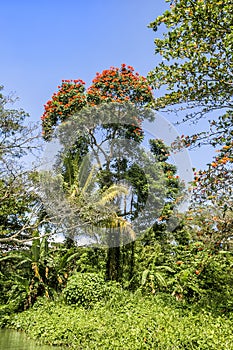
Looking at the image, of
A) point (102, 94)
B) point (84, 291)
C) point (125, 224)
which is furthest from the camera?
point (102, 94)

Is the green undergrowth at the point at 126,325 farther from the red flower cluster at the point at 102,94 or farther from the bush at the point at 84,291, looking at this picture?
the red flower cluster at the point at 102,94

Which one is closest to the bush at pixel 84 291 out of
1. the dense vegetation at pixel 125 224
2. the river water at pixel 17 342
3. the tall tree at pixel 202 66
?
the dense vegetation at pixel 125 224

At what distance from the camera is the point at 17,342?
5.76m

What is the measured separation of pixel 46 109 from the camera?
40.4ft

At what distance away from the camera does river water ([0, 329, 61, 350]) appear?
5277mm

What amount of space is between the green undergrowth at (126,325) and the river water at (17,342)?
0.17 meters

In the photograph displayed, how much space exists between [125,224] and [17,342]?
454 centimetres

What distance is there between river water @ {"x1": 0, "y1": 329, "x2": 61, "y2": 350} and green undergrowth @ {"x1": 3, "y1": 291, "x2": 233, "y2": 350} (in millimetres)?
174

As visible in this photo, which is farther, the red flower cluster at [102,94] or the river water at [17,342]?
the red flower cluster at [102,94]

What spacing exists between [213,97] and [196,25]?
38.8 inches

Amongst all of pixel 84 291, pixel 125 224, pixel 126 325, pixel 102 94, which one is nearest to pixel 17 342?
pixel 126 325

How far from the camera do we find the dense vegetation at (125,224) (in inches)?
184

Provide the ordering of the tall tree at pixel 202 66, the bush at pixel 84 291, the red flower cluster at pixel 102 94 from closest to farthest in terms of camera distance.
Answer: the tall tree at pixel 202 66
the bush at pixel 84 291
the red flower cluster at pixel 102 94

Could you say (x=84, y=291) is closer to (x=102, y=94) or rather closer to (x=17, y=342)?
(x=17, y=342)
